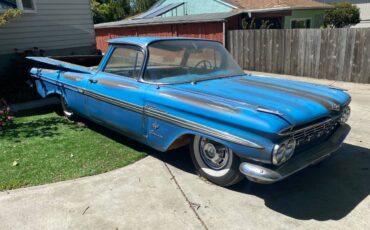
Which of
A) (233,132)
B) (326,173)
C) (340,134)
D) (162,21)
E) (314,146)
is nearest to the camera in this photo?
(233,132)

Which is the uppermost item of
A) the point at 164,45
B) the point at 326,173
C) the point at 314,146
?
the point at 164,45

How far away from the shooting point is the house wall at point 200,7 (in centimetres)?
2086

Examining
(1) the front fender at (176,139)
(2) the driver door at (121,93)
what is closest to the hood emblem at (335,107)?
(1) the front fender at (176,139)

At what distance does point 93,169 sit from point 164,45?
1882 millimetres

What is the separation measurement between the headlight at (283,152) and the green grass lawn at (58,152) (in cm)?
219

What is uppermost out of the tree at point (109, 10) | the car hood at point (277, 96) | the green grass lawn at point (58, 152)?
the tree at point (109, 10)

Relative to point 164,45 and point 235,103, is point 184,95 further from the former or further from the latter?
point 164,45

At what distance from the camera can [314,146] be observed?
381 centimetres

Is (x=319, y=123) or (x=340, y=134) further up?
(x=319, y=123)

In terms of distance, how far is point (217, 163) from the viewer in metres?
3.94

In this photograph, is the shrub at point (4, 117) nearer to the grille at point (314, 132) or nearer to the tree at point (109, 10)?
the grille at point (314, 132)

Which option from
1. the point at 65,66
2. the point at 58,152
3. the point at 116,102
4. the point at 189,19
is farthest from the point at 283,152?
the point at 189,19

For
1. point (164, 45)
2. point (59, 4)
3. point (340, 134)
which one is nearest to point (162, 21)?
point (59, 4)

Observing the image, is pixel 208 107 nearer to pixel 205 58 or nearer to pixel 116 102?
pixel 205 58
